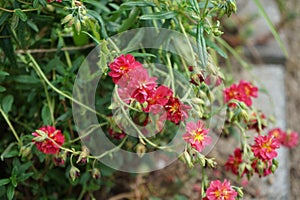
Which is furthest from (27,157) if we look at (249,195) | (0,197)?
(249,195)

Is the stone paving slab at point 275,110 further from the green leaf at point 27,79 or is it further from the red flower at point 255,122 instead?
the green leaf at point 27,79

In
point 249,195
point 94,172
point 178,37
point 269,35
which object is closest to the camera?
point 94,172

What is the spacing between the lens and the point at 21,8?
1.31 meters

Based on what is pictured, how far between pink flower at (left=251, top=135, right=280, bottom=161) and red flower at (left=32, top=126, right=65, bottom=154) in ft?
1.46

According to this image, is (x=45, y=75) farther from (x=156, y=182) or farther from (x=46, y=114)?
(x=156, y=182)

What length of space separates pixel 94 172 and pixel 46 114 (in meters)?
0.20

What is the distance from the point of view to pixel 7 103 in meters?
1.32

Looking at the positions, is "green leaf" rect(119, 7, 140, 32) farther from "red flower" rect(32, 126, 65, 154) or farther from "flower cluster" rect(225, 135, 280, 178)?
"flower cluster" rect(225, 135, 280, 178)

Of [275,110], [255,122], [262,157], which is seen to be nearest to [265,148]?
[262,157]

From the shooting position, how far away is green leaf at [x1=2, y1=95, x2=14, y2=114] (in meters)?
1.31

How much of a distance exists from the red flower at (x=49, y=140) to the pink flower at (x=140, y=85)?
215mm

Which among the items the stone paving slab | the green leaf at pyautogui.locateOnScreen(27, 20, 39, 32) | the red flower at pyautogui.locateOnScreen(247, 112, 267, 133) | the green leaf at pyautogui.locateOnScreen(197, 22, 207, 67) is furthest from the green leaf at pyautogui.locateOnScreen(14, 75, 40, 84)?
the stone paving slab

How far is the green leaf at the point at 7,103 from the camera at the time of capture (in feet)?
4.29

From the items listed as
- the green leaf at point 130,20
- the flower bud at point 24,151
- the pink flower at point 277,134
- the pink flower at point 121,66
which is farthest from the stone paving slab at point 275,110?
the flower bud at point 24,151
